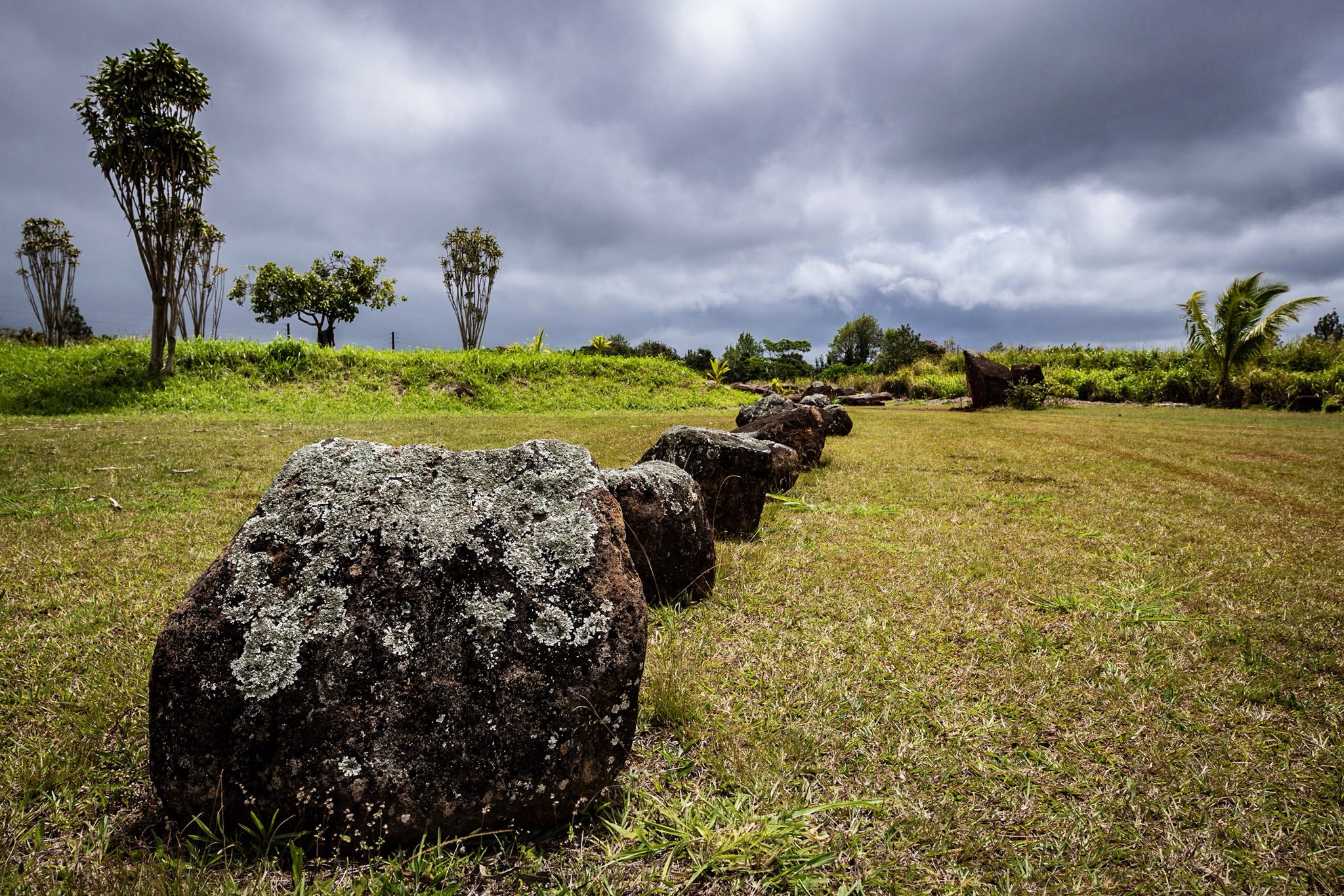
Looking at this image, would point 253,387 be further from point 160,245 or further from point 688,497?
point 688,497

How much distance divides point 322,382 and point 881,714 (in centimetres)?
2258

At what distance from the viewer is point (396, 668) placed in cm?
205

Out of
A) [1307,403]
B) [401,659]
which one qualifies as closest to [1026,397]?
[1307,403]

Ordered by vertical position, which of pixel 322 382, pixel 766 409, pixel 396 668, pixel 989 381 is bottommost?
pixel 396 668

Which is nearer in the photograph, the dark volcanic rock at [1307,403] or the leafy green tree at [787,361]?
the dark volcanic rock at [1307,403]

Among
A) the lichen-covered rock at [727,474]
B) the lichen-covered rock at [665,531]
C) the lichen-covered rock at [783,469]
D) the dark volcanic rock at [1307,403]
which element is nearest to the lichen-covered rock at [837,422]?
the lichen-covered rock at [783,469]

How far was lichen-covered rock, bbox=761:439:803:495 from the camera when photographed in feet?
23.6

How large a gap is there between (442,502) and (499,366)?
2246 centimetres

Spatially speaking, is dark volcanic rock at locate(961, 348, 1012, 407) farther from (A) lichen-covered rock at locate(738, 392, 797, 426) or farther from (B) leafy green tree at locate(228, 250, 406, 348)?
(B) leafy green tree at locate(228, 250, 406, 348)

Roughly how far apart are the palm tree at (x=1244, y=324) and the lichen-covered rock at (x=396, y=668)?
33039 mm

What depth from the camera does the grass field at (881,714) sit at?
6.48 feet

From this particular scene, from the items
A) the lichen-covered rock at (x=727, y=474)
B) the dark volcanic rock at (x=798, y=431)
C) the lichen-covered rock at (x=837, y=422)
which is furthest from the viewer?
the lichen-covered rock at (x=837, y=422)

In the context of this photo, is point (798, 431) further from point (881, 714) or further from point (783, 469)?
point (881, 714)

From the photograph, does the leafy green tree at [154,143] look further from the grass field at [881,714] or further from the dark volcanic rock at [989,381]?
the dark volcanic rock at [989,381]
